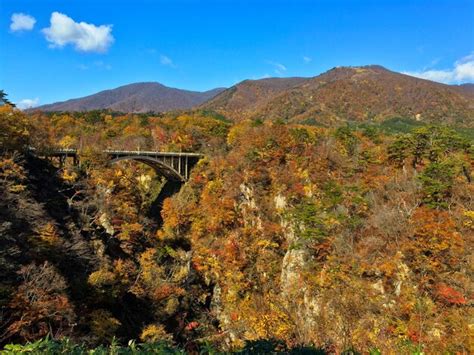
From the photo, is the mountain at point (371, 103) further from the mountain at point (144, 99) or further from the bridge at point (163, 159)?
the mountain at point (144, 99)

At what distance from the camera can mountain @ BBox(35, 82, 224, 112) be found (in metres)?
151

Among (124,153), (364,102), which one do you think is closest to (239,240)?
(124,153)

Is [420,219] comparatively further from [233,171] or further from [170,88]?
[170,88]

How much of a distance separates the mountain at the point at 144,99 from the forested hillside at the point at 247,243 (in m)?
121

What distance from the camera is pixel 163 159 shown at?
35.8m

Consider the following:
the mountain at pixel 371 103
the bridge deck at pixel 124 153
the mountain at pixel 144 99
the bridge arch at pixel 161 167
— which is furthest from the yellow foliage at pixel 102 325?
the mountain at pixel 144 99

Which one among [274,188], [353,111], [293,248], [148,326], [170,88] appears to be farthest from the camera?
[170,88]

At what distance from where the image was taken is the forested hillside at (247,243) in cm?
1586

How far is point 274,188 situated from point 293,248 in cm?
754

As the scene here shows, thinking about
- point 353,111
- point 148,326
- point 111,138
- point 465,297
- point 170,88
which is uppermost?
point 170,88

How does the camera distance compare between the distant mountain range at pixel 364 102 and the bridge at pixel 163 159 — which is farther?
the distant mountain range at pixel 364 102

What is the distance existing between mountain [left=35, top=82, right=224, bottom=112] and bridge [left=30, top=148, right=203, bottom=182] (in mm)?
114010

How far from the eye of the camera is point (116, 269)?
20.7 metres

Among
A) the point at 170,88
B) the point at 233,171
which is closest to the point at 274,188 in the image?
the point at 233,171
